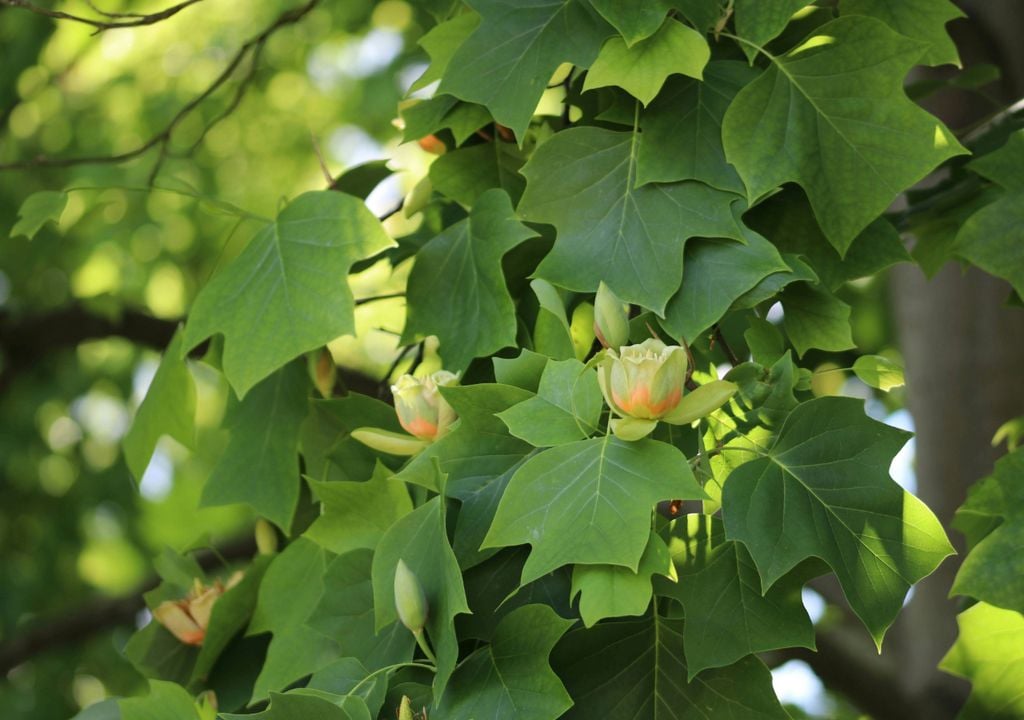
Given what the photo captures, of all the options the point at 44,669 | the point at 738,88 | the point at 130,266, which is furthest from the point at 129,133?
the point at 738,88

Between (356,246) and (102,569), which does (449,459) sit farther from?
(102,569)

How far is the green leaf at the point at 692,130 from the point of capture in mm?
1062

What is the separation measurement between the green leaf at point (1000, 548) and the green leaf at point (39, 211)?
1.03 metres

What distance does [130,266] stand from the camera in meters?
3.82

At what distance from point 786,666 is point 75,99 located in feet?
9.52

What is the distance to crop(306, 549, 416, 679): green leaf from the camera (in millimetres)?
1084

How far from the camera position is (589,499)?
90cm

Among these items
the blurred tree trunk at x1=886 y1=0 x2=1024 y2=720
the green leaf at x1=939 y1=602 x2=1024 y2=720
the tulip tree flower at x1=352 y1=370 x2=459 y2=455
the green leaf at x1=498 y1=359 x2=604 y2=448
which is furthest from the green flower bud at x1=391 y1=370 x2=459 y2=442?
the blurred tree trunk at x1=886 y1=0 x2=1024 y2=720

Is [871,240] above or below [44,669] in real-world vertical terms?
above

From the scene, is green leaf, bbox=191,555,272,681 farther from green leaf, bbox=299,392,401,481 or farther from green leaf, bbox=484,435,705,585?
green leaf, bbox=484,435,705,585

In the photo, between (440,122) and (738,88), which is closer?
(738,88)

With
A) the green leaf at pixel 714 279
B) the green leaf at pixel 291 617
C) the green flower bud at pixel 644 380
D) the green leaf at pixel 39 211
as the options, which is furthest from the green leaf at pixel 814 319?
the green leaf at pixel 39 211

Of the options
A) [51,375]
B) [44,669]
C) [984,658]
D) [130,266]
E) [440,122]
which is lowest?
[44,669]

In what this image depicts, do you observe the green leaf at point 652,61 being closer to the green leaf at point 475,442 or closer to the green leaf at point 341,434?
the green leaf at point 475,442
